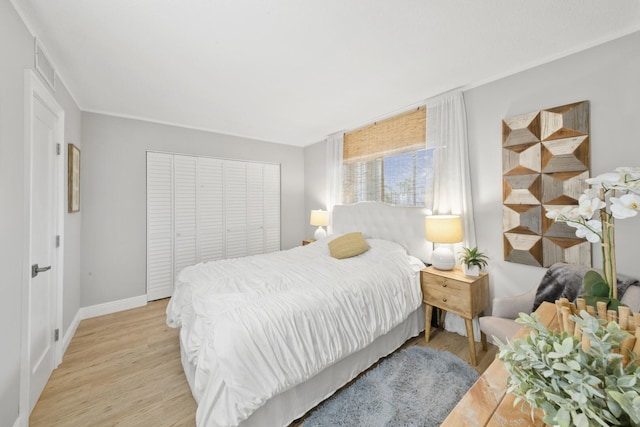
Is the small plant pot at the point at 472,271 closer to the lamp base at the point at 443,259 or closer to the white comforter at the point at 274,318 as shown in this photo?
the lamp base at the point at 443,259

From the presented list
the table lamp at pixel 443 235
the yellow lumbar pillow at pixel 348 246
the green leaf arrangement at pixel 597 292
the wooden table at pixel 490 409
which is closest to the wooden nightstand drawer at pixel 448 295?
the table lamp at pixel 443 235

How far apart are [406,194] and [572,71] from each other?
67.1 inches

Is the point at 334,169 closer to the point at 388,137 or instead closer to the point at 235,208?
the point at 388,137

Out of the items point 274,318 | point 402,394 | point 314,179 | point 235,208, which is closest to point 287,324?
point 274,318

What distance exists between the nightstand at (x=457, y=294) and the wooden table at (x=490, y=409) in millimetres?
1352

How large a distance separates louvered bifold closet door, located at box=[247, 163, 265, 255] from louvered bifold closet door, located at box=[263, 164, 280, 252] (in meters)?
0.08

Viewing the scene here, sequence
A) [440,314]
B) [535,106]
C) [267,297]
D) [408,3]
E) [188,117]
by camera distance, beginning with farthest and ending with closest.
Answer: [188,117], [440,314], [535,106], [267,297], [408,3]

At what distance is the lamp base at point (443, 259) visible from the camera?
244 cm

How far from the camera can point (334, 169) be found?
13.2ft

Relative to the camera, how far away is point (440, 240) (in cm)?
236

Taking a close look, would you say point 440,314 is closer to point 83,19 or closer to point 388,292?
point 388,292

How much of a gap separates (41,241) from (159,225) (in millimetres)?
1632

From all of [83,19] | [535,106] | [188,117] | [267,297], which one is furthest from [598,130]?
[188,117]

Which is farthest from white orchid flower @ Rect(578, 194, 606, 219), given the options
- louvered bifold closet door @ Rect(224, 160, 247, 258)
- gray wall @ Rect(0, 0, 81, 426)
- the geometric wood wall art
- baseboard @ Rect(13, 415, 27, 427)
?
louvered bifold closet door @ Rect(224, 160, 247, 258)
